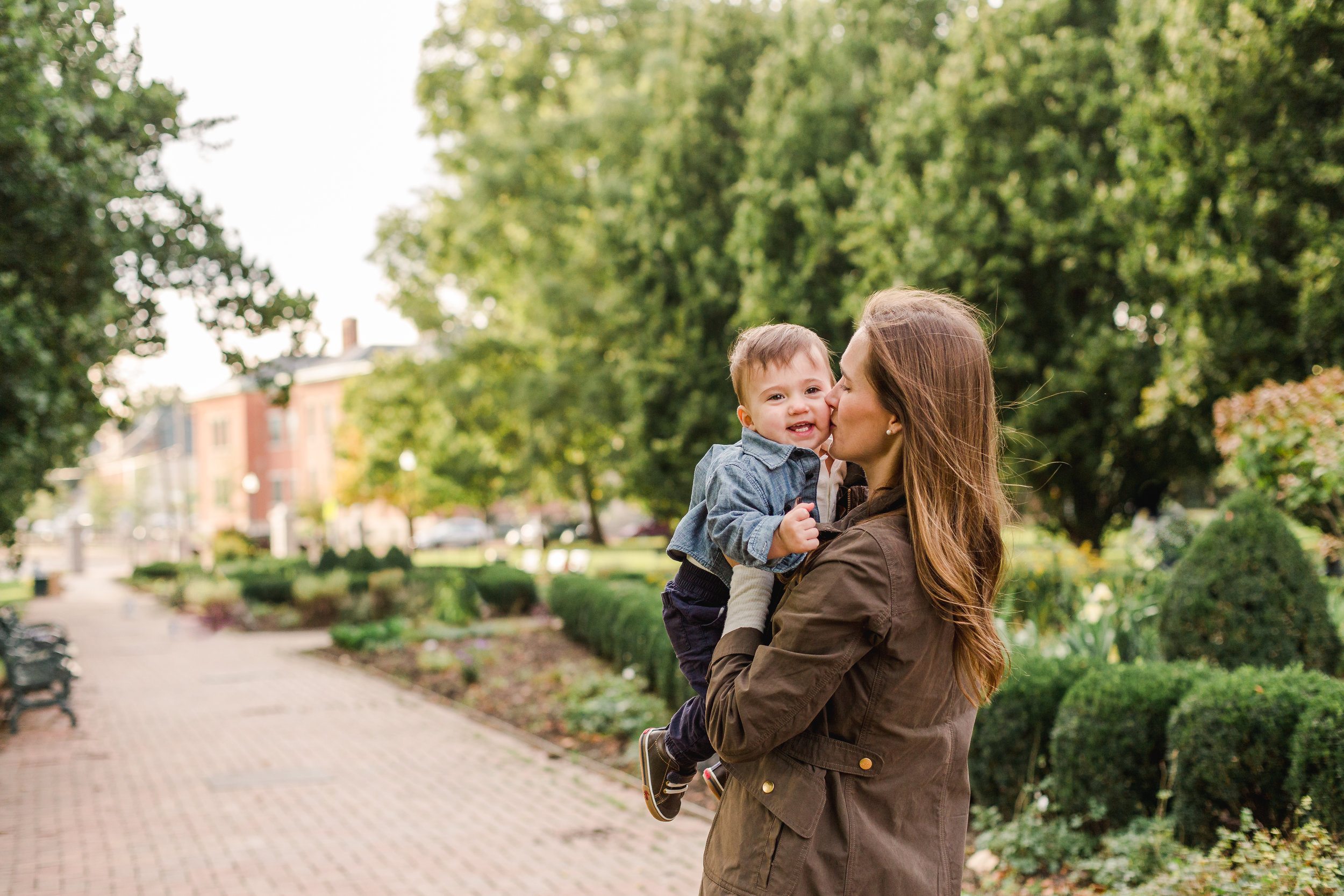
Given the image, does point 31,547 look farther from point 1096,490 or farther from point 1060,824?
point 1060,824

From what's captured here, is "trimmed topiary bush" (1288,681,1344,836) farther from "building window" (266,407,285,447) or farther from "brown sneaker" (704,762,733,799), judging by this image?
"building window" (266,407,285,447)

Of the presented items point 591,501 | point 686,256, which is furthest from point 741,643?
point 591,501

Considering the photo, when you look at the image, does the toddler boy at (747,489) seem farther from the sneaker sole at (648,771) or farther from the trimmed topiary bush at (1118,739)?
the trimmed topiary bush at (1118,739)

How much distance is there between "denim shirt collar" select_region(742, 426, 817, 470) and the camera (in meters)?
2.10

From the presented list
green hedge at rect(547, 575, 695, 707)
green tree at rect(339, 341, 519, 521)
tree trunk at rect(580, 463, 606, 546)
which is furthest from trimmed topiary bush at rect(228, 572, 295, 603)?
tree trunk at rect(580, 463, 606, 546)

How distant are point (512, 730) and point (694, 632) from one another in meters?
7.76

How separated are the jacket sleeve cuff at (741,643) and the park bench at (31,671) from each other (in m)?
10.1

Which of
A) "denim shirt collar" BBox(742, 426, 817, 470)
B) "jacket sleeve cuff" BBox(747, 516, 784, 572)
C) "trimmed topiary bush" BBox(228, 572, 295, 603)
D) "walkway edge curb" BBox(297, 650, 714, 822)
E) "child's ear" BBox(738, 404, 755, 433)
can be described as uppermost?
"child's ear" BBox(738, 404, 755, 433)

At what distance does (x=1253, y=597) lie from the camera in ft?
18.1

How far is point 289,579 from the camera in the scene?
20453 millimetres

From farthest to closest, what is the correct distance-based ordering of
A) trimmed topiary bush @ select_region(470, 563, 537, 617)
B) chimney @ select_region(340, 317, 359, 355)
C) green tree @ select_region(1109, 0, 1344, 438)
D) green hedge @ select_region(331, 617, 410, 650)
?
chimney @ select_region(340, 317, 359, 355) → trimmed topiary bush @ select_region(470, 563, 537, 617) → green hedge @ select_region(331, 617, 410, 650) → green tree @ select_region(1109, 0, 1344, 438)

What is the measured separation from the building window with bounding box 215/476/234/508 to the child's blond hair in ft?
200

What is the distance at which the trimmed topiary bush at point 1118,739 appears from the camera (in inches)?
200

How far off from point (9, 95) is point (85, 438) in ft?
26.5
